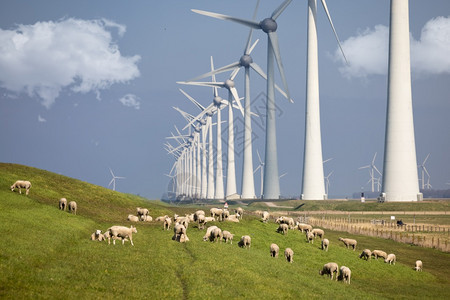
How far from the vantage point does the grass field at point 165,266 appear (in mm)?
27734

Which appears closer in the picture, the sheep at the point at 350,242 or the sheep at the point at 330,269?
the sheep at the point at 330,269

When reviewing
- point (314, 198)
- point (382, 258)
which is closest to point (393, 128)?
point (314, 198)

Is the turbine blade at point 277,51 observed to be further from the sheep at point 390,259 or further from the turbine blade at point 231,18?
the sheep at point 390,259

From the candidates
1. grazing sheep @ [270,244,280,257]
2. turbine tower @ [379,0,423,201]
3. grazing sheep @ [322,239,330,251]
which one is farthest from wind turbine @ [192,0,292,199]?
grazing sheep @ [270,244,280,257]

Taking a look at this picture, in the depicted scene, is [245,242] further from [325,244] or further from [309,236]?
[309,236]

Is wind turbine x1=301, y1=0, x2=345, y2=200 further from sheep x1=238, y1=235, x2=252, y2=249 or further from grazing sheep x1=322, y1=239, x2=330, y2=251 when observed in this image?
sheep x1=238, y1=235, x2=252, y2=249

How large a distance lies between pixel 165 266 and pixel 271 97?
133 meters

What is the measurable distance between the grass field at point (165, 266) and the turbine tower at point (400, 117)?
2396 inches

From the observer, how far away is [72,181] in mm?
82000

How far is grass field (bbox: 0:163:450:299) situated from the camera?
91.0ft

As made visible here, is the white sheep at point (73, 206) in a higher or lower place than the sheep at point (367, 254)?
higher

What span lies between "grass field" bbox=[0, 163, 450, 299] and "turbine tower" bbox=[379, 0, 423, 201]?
60871 millimetres

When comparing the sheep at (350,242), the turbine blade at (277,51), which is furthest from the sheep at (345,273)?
the turbine blade at (277,51)

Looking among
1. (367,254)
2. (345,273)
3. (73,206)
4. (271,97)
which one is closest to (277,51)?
(271,97)
